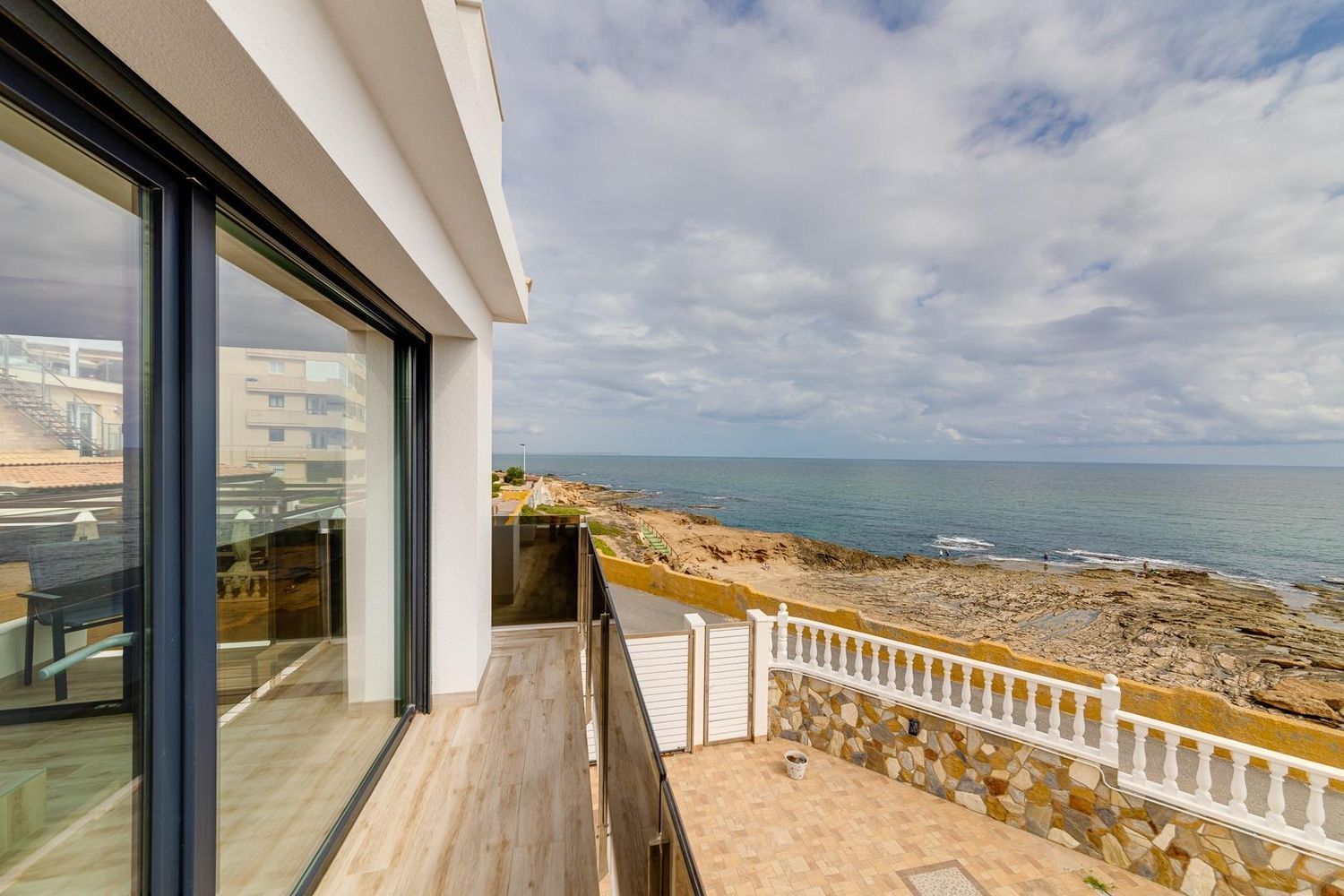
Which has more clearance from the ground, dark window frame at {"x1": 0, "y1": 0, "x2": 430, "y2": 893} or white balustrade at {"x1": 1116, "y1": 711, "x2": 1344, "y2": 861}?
dark window frame at {"x1": 0, "y1": 0, "x2": 430, "y2": 893}

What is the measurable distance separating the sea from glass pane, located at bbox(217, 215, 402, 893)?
30008 mm

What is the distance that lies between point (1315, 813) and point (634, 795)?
23.5 feet

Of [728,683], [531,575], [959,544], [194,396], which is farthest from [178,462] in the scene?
[959,544]

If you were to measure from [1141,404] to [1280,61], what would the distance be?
32.2m

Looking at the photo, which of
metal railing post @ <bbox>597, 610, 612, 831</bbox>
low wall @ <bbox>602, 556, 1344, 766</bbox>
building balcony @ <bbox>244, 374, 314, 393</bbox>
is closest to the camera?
building balcony @ <bbox>244, 374, 314, 393</bbox>

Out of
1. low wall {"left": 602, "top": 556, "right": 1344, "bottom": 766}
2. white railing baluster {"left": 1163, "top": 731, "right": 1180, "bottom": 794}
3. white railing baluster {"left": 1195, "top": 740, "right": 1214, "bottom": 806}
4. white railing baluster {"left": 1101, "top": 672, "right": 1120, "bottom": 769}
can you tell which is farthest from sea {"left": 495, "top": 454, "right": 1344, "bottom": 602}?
white railing baluster {"left": 1195, "top": 740, "right": 1214, "bottom": 806}

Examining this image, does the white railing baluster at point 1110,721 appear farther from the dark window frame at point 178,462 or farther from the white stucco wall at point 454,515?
the dark window frame at point 178,462

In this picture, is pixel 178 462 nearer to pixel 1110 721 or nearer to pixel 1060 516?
pixel 1110 721

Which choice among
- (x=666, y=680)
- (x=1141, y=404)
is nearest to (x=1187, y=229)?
(x=1141, y=404)

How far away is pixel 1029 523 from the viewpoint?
3944 centimetres

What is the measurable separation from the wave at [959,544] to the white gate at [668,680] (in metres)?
27.8

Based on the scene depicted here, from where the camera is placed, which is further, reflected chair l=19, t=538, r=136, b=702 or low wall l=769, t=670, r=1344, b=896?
low wall l=769, t=670, r=1344, b=896

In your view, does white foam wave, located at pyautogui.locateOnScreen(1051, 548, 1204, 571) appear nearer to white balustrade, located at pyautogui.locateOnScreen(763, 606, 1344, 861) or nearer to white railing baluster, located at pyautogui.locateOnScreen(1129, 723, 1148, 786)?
white balustrade, located at pyautogui.locateOnScreen(763, 606, 1344, 861)

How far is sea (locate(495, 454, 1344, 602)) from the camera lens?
2925 cm
